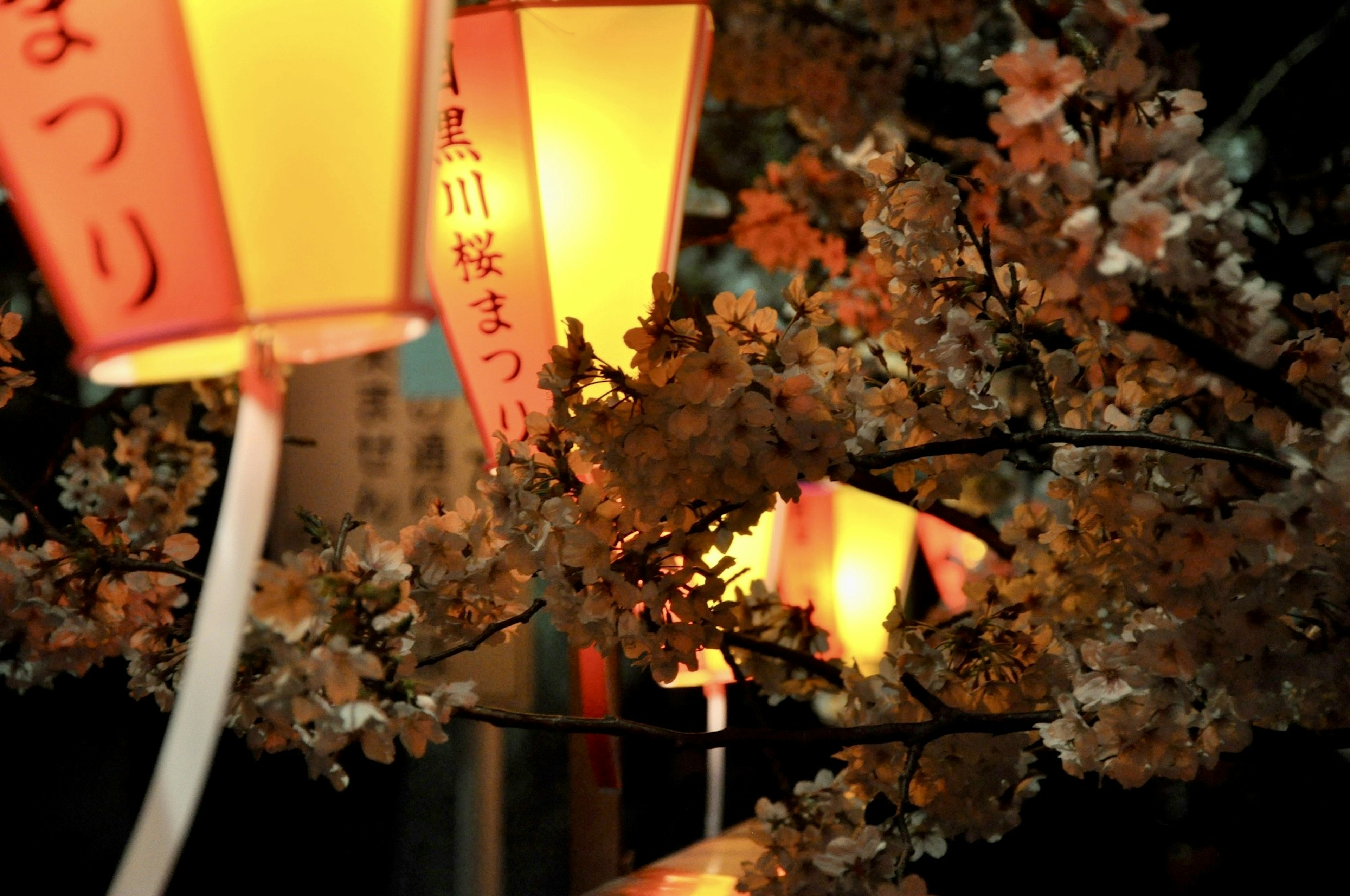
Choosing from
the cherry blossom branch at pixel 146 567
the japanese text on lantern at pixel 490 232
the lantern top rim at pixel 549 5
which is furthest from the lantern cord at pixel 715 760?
the lantern top rim at pixel 549 5

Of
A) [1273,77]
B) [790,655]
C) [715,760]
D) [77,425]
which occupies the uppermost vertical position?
[1273,77]

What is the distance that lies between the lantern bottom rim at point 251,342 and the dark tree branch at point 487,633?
0.41m

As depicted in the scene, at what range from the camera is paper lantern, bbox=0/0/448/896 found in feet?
3.22

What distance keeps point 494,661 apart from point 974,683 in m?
2.16

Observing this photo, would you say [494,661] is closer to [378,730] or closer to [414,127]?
[378,730]

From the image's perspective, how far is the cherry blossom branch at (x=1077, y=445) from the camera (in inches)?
44.8

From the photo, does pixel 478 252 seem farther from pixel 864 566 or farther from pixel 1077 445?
pixel 864 566

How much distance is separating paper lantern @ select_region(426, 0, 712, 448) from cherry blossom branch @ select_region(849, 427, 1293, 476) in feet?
2.25

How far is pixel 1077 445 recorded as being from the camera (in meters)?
1.25

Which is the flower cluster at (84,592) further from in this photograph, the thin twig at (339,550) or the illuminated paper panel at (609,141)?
the illuminated paper panel at (609,141)

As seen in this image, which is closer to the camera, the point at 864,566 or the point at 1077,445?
the point at 1077,445

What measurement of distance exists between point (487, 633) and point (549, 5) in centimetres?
96

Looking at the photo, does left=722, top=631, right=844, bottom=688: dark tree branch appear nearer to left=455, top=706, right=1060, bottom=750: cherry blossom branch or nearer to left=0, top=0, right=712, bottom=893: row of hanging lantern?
left=455, top=706, right=1060, bottom=750: cherry blossom branch

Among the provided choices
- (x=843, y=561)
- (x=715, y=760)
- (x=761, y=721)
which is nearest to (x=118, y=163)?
(x=761, y=721)
